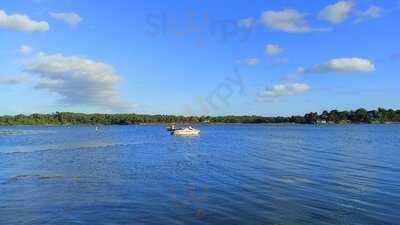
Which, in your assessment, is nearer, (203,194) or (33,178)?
(203,194)

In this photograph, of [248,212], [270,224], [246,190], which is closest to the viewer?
[270,224]

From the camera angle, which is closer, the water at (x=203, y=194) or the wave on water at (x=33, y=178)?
the water at (x=203, y=194)

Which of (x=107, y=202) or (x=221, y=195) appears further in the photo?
(x=221, y=195)

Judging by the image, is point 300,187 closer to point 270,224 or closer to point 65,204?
point 270,224

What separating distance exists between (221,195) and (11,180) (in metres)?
14.7

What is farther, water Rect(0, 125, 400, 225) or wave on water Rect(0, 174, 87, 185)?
wave on water Rect(0, 174, 87, 185)

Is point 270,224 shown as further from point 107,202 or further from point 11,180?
point 11,180

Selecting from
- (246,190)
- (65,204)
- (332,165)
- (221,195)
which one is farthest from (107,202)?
(332,165)

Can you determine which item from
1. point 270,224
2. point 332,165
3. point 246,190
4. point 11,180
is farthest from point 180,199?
point 332,165

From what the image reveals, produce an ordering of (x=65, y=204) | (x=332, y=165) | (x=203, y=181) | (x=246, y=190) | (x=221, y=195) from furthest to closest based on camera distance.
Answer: (x=332, y=165) < (x=203, y=181) < (x=246, y=190) < (x=221, y=195) < (x=65, y=204)

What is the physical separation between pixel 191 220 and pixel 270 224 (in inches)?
116

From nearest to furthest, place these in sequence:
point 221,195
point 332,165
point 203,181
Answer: point 221,195, point 203,181, point 332,165

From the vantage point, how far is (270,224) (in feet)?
60.5

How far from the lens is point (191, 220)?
757 inches
